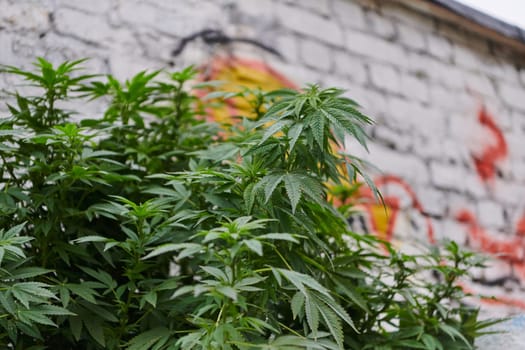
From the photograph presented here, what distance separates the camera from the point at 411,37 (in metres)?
3.64

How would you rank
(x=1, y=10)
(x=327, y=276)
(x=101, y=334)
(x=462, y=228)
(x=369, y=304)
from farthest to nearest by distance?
(x=462, y=228) < (x=1, y=10) < (x=369, y=304) < (x=327, y=276) < (x=101, y=334)

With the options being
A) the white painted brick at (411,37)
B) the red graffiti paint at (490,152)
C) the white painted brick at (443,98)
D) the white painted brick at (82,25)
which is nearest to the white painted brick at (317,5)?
the white painted brick at (411,37)

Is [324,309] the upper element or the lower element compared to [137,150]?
lower

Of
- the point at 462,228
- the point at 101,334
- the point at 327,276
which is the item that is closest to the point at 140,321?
the point at 101,334

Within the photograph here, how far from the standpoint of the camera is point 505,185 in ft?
12.5

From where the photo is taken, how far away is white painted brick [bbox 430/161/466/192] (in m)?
3.51

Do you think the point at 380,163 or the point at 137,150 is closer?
the point at 137,150

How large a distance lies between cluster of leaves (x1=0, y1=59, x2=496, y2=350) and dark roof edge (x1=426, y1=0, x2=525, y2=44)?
202cm

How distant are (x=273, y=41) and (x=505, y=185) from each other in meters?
1.66

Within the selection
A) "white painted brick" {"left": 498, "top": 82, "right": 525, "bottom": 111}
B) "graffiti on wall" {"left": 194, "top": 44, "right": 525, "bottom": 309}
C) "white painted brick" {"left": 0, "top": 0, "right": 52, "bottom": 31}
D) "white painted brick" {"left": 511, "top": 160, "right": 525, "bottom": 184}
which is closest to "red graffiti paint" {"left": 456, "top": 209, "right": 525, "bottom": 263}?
"graffiti on wall" {"left": 194, "top": 44, "right": 525, "bottom": 309}

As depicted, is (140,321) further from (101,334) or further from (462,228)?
(462,228)

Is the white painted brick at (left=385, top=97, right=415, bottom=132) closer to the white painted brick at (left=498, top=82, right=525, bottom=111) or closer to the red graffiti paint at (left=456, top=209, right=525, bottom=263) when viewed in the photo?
the red graffiti paint at (left=456, top=209, right=525, bottom=263)

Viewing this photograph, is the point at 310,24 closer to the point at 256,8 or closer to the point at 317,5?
the point at 317,5

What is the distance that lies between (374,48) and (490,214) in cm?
113
